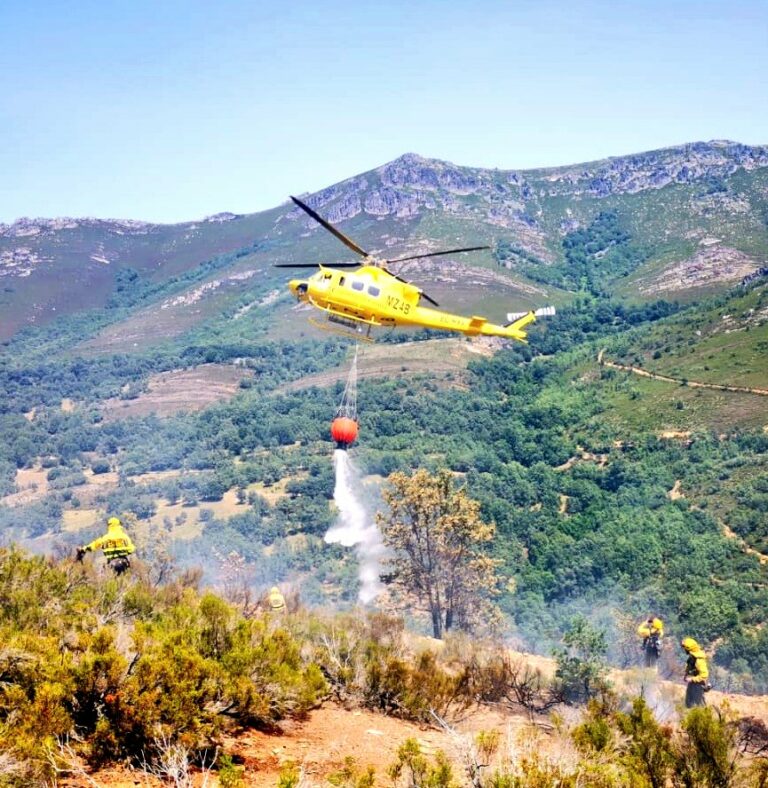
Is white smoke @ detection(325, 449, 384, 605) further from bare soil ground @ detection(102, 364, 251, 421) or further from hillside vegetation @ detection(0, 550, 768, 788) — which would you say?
bare soil ground @ detection(102, 364, 251, 421)

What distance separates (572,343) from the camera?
15312 cm

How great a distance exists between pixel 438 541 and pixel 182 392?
119740mm

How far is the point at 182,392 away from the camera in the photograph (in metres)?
145

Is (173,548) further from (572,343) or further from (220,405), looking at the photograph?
(572,343)

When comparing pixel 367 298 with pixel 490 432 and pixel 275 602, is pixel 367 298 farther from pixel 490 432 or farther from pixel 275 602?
pixel 490 432

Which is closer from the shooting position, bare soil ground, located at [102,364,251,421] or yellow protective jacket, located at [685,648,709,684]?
yellow protective jacket, located at [685,648,709,684]

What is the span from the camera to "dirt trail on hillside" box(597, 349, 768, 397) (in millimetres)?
90637

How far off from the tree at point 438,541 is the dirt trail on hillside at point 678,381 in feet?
225

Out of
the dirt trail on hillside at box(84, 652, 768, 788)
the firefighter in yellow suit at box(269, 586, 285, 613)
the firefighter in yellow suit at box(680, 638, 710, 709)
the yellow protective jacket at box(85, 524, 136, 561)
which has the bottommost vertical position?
the firefighter in yellow suit at box(680, 638, 710, 709)

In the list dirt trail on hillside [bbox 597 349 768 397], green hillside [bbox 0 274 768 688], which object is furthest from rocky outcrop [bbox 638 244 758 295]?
dirt trail on hillside [bbox 597 349 768 397]

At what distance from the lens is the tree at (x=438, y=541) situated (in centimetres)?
3247

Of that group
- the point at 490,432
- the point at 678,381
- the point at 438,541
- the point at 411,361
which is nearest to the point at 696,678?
the point at 438,541

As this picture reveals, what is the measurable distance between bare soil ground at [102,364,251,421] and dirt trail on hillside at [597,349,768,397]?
69.0 m

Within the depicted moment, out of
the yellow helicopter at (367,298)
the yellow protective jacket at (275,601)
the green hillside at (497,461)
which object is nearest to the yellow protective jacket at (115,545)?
the yellow protective jacket at (275,601)
